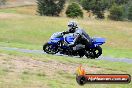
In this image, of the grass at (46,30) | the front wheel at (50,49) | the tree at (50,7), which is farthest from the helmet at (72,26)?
the tree at (50,7)

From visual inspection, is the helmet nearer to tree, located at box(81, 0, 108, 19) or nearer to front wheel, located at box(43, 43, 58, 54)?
front wheel, located at box(43, 43, 58, 54)

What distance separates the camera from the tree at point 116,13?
96.2 metres

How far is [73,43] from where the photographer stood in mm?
21375

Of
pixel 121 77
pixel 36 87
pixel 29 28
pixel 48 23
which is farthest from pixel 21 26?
pixel 121 77

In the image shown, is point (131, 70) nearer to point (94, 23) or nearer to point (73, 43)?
point (73, 43)

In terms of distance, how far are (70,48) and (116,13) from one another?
251ft

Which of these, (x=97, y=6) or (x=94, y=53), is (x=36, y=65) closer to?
(x=94, y=53)

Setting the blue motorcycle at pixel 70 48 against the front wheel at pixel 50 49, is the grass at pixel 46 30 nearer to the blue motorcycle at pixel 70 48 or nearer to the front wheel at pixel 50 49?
the front wheel at pixel 50 49

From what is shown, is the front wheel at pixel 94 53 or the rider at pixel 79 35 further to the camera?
the front wheel at pixel 94 53

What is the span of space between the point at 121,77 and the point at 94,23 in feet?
185

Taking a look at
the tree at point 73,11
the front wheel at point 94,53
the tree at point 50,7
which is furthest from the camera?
the tree at point 73,11

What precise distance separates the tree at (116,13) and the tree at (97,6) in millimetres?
2876

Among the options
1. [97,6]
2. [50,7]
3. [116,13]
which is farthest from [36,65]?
[97,6]

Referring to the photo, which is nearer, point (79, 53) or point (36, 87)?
point (36, 87)
